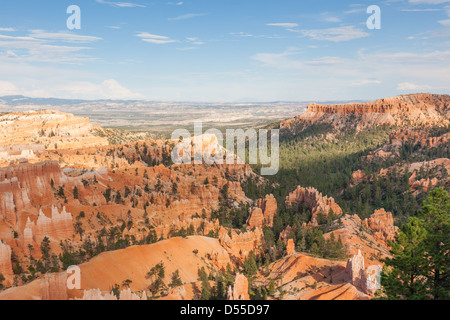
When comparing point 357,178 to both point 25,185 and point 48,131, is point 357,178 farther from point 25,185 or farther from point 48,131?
point 48,131

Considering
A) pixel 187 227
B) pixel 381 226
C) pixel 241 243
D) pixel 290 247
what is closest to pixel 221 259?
pixel 241 243

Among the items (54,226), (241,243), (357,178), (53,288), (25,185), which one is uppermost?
(25,185)

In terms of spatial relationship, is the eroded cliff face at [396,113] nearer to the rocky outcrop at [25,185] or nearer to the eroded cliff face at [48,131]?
the eroded cliff face at [48,131]

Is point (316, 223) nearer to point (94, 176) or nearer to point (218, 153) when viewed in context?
point (94, 176)

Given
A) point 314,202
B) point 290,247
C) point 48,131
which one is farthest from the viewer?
point 48,131

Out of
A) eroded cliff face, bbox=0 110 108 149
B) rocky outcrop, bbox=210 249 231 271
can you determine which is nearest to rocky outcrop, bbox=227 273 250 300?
rocky outcrop, bbox=210 249 231 271

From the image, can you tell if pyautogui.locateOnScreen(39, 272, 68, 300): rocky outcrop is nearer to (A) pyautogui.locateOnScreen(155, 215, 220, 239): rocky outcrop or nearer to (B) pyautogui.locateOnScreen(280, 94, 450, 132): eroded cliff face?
(A) pyautogui.locateOnScreen(155, 215, 220, 239): rocky outcrop
